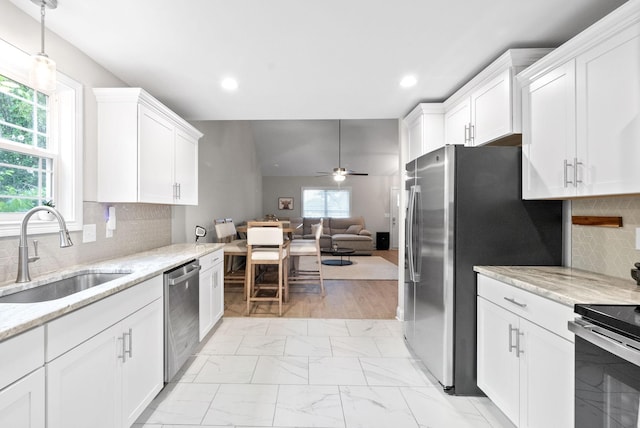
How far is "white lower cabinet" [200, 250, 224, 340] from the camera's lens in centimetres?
284

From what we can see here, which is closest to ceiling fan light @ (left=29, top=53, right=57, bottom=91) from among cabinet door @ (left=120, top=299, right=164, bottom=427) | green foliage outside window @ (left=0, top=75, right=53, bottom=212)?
green foliage outside window @ (left=0, top=75, right=53, bottom=212)

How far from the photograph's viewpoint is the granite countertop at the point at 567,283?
4.52 feet

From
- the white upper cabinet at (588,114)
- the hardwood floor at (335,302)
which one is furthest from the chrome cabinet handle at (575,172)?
the hardwood floor at (335,302)

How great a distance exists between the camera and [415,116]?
10.8ft

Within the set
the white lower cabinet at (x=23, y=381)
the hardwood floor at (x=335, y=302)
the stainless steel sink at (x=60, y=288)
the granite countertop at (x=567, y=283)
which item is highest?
the granite countertop at (x=567, y=283)

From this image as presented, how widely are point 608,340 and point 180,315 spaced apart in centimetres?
241

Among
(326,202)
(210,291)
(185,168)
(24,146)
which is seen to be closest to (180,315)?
(210,291)

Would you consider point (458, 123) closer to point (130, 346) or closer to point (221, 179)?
point (130, 346)

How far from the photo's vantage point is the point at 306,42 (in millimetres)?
2102

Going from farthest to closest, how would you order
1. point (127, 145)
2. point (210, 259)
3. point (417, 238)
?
point (210, 259), point (417, 238), point (127, 145)

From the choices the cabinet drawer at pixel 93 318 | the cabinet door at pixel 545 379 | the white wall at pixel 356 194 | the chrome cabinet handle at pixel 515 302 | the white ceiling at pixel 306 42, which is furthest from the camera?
the white wall at pixel 356 194

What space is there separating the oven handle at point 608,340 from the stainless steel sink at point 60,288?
239 centimetres

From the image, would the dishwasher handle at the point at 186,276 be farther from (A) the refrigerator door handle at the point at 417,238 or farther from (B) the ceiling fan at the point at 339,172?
(B) the ceiling fan at the point at 339,172

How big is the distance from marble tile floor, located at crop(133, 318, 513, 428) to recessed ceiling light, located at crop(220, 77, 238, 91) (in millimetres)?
2369
